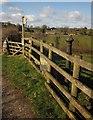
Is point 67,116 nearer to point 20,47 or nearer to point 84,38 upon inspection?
→ point 20,47

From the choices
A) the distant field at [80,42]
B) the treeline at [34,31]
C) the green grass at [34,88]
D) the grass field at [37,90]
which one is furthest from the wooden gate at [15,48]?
the distant field at [80,42]

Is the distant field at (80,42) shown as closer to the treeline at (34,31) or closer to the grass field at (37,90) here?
the treeline at (34,31)

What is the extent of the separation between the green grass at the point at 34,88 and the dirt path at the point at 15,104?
0.20 meters

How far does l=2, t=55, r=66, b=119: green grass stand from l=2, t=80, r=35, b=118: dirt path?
0.20 meters

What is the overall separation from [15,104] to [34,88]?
149cm

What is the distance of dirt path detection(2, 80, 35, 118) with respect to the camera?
6.61 metres

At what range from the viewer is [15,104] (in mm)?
7340

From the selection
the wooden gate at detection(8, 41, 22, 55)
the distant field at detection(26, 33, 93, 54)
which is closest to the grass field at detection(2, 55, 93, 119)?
the wooden gate at detection(8, 41, 22, 55)

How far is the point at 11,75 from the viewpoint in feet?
36.4

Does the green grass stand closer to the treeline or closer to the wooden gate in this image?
the wooden gate

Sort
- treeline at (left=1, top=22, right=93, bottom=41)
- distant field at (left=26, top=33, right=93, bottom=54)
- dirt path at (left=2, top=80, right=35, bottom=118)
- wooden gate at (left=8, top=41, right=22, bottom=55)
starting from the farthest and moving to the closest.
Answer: distant field at (left=26, top=33, right=93, bottom=54), treeline at (left=1, top=22, right=93, bottom=41), wooden gate at (left=8, top=41, right=22, bottom=55), dirt path at (left=2, top=80, right=35, bottom=118)

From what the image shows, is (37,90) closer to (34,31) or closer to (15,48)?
(15,48)

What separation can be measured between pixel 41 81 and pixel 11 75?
2.32m

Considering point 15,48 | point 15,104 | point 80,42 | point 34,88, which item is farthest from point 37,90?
point 80,42
